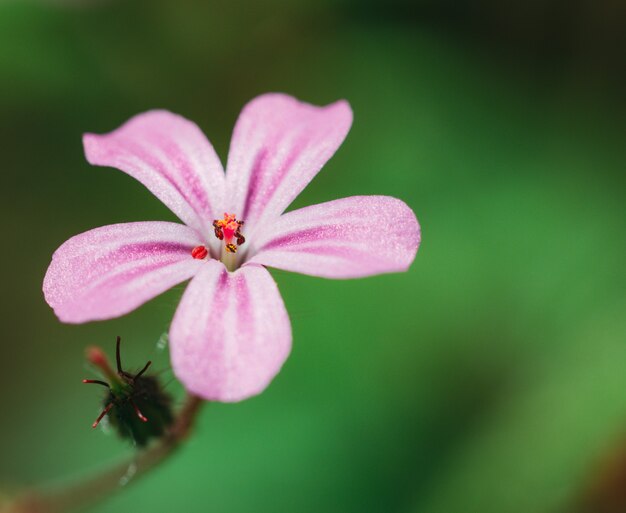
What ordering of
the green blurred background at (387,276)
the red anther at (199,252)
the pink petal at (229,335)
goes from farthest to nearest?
the green blurred background at (387,276)
the red anther at (199,252)
the pink petal at (229,335)

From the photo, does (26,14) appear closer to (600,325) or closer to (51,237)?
(51,237)

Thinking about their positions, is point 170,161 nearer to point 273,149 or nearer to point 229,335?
point 273,149

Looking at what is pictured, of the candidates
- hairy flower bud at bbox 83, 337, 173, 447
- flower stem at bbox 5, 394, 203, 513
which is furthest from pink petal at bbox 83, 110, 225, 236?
flower stem at bbox 5, 394, 203, 513

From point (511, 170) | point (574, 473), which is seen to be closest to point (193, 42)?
point (511, 170)

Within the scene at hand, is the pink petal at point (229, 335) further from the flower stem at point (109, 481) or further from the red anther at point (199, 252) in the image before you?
the flower stem at point (109, 481)

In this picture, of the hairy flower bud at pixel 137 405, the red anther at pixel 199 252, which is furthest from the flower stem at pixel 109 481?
the red anther at pixel 199 252

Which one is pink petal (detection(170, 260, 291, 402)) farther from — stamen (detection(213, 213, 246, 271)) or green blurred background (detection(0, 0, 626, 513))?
green blurred background (detection(0, 0, 626, 513))
